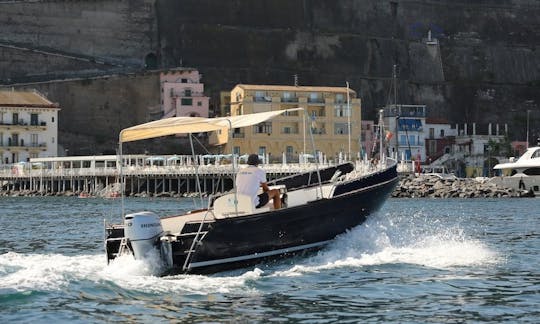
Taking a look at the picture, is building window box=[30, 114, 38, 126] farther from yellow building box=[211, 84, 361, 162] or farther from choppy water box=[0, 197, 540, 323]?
choppy water box=[0, 197, 540, 323]

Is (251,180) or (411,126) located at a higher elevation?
(411,126)

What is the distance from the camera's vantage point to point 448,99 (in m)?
96.1

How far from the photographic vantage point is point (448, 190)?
2484 inches

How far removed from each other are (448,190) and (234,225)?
46732mm

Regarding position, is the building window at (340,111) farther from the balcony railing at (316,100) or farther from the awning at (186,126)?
the awning at (186,126)

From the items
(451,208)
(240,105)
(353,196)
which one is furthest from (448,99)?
(353,196)

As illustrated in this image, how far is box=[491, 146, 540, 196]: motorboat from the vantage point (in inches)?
2485

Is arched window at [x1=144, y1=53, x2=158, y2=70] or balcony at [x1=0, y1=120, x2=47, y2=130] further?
arched window at [x1=144, y1=53, x2=158, y2=70]

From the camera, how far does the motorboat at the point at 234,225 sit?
17500 millimetres

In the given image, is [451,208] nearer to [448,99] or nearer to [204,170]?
[204,170]

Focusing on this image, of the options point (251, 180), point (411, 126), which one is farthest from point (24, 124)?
point (251, 180)

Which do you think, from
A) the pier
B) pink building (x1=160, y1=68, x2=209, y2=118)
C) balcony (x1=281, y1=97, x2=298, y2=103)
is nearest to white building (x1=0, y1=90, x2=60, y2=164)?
the pier

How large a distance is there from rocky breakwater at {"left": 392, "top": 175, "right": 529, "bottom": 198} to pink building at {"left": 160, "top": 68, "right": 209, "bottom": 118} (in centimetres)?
2139

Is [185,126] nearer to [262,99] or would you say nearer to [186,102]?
[262,99]
